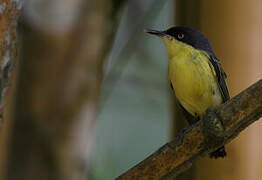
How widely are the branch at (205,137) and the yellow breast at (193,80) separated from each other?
1276mm

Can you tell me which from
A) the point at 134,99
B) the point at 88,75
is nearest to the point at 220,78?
the point at 88,75

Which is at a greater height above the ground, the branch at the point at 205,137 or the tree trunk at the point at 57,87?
the branch at the point at 205,137

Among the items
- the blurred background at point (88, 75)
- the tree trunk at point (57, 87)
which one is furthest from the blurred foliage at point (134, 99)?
the tree trunk at point (57, 87)

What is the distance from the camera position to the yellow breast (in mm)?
3475

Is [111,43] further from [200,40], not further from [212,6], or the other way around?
[212,6]

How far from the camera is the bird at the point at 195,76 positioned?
11.4ft

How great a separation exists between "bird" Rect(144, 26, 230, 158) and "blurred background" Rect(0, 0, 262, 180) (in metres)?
0.14

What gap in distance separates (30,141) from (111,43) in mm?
979

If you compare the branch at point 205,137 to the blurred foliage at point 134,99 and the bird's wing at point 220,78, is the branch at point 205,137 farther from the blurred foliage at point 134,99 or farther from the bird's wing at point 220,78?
the blurred foliage at point 134,99

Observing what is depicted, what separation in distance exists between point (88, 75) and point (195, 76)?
89cm

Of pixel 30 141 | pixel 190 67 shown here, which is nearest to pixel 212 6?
pixel 190 67

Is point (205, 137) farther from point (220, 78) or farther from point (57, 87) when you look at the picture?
point (57, 87)

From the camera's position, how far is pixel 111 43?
406cm

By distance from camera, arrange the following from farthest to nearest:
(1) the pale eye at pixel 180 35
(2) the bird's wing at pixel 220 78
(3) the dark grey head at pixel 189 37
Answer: (1) the pale eye at pixel 180 35, (3) the dark grey head at pixel 189 37, (2) the bird's wing at pixel 220 78
